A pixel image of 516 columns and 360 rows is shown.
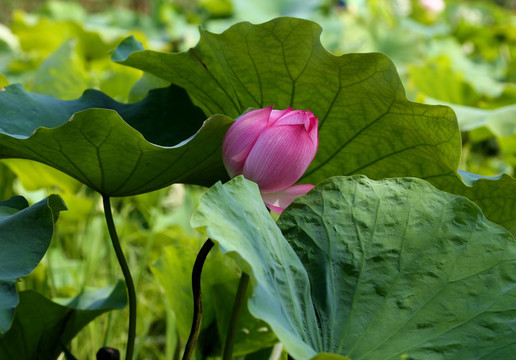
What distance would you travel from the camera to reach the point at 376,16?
3117 mm

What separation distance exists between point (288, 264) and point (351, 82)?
0.84ft

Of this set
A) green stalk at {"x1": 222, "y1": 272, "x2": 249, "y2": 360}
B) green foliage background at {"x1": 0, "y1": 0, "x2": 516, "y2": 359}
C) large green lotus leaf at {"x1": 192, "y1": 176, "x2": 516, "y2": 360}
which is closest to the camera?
large green lotus leaf at {"x1": 192, "y1": 176, "x2": 516, "y2": 360}

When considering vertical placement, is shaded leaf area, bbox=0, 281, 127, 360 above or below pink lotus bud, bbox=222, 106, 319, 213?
below

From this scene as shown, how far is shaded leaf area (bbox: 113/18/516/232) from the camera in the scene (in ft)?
2.44

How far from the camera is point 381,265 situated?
0.63m

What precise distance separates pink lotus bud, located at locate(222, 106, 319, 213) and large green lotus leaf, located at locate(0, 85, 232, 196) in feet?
0.10

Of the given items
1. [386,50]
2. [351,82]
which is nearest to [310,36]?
[351,82]

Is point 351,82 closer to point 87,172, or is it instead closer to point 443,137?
point 443,137

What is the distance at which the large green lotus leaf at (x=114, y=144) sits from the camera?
0.67 m

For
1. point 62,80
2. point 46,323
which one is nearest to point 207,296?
point 46,323

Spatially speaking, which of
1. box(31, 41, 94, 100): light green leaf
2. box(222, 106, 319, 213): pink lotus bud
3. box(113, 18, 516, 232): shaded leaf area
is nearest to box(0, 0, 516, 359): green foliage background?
box(31, 41, 94, 100): light green leaf

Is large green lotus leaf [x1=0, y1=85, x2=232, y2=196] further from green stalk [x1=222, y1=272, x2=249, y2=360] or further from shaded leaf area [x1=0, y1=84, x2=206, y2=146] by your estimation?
green stalk [x1=222, y1=272, x2=249, y2=360]

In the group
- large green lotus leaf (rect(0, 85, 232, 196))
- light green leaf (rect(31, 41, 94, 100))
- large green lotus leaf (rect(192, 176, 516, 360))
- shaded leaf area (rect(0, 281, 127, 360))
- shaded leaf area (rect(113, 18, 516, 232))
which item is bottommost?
shaded leaf area (rect(0, 281, 127, 360))

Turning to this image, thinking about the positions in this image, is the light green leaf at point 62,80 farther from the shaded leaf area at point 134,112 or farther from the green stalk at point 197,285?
the green stalk at point 197,285
